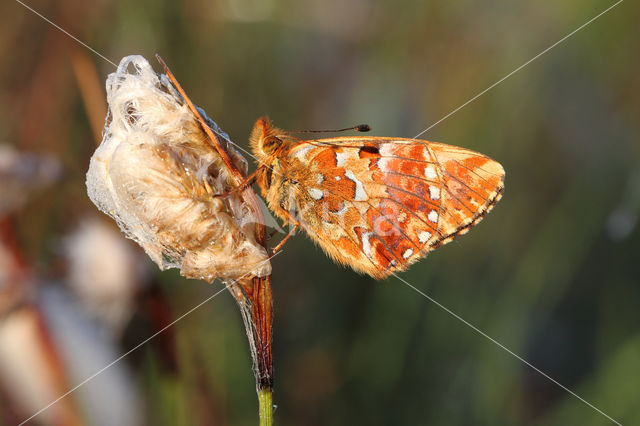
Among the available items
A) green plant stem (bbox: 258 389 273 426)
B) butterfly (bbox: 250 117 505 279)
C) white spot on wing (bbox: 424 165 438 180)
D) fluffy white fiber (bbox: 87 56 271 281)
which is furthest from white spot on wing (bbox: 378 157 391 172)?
green plant stem (bbox: 258 389 273 426)

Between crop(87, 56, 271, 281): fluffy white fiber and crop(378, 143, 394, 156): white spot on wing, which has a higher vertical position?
crop(87, 56, 271, 281): fluffy white fiber

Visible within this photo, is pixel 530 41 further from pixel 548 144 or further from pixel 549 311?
pixel 549 311

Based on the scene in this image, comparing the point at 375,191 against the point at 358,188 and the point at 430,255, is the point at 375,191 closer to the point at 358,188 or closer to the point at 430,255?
the point at 358,188

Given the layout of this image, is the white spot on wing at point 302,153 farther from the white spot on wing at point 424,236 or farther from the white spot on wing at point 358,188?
the white spot on wing at point 424,236

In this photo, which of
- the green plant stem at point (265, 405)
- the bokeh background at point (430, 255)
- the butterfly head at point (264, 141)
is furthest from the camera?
the bokeh background at point (430, 255)

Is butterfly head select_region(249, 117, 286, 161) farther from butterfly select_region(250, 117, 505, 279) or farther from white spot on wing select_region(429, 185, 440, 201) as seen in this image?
white spot on wing select_region(429, 185, 440, 201)

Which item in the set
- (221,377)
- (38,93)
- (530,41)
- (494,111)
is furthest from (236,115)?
(530,41)

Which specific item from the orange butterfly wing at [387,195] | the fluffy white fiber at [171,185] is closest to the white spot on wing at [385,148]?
the orange butterfly wing at [387,195]
